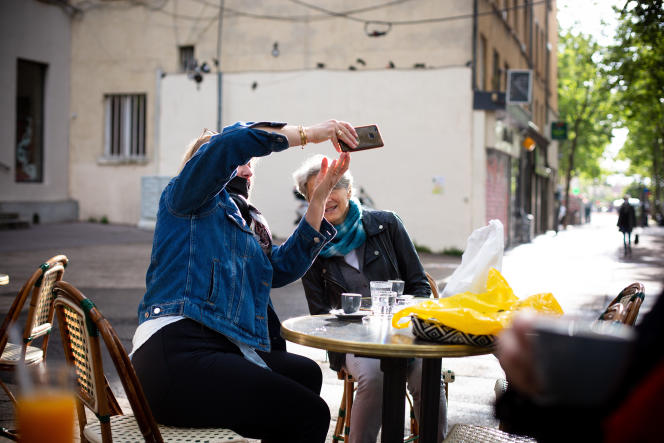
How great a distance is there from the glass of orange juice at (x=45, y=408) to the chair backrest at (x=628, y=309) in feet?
6.04

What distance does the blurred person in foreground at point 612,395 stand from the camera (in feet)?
3.10

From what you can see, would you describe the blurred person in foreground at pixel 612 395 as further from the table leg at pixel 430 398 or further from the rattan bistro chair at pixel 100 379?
the table leg at pixel 430 398

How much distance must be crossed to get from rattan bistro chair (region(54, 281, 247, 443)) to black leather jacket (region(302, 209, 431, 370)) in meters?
1.40

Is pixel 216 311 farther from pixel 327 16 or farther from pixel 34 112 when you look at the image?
pixel 34 112

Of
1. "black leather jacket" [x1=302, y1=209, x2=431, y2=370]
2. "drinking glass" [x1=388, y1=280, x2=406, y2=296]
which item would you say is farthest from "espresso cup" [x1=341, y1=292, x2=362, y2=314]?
"black leather jacket" [x1=302, y1=209, x2=431, y2=370]

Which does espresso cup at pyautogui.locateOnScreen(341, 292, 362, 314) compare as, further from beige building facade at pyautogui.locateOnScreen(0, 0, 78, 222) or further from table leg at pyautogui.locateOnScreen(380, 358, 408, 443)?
beige building facade at pyautogui.locateOnScreen(0, 0, 78, 222)

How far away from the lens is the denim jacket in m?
2.44

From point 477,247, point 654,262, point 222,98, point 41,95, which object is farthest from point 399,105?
point 477,247

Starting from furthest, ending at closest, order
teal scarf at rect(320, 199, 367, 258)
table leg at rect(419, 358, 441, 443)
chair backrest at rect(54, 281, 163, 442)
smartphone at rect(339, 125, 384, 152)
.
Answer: teal scarf at rect(320, 199, 367, 258), table leg at rect(419, 358, 441, 443), smartphone at rect(339, 125, 384, 152), chair backrest at rect(54, 281, 163, 442)

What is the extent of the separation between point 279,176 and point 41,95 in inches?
300

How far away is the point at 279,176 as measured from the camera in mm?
18953

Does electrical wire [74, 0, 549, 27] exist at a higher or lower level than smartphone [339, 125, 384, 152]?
higher

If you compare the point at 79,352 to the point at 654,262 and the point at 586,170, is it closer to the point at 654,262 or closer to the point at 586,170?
the point at 654,262

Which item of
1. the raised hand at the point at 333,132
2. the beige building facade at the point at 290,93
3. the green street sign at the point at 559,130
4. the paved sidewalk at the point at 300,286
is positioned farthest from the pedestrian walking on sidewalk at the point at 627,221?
the raised hand at the point at 333,132
